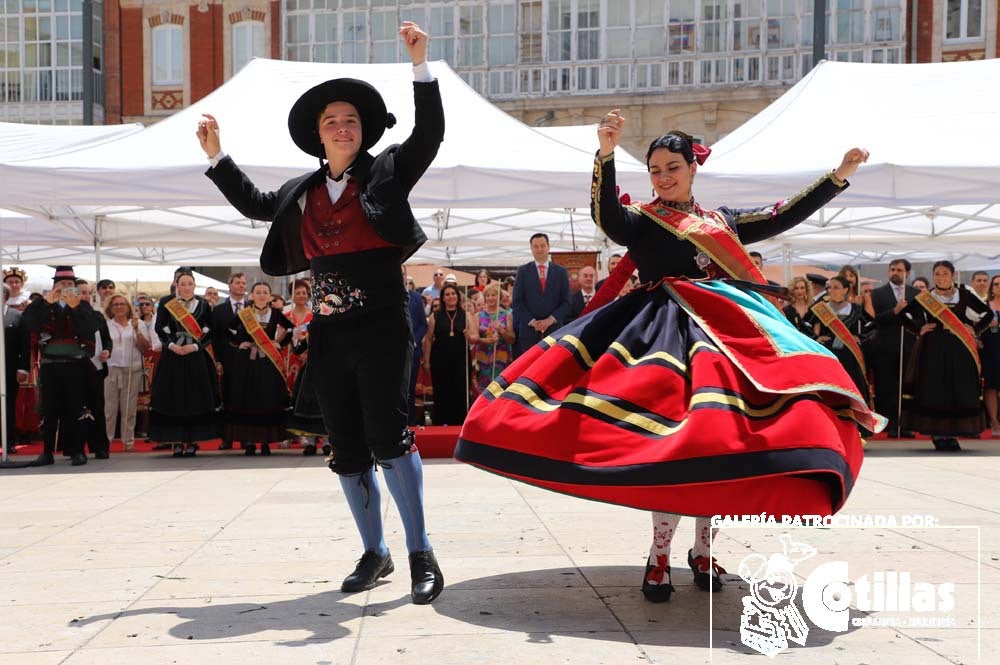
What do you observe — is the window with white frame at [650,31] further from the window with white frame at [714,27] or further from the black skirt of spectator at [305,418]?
the black skirt of spectator at [305,418]

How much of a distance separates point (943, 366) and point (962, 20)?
18.8 metres

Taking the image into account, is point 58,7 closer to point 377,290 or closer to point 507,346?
point 507,346

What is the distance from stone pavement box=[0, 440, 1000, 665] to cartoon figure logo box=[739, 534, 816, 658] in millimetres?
62

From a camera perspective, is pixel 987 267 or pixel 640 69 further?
pixel 640 69

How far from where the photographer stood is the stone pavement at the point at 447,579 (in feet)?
11.2

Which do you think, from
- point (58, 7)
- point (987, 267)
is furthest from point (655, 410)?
point (58, 7)

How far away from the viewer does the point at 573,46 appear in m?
27.3

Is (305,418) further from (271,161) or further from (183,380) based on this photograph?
(271,161)

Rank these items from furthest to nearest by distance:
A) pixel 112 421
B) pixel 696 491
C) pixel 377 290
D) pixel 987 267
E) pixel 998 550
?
pixel 987 267
pixel 112 421
pixel 998 550
pixel 377 290
pixel 696 491

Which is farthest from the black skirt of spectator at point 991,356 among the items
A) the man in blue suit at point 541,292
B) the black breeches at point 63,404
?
the black breeches at point 63,404

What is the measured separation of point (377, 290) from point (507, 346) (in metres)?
7.54

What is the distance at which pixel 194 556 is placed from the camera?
4996mm

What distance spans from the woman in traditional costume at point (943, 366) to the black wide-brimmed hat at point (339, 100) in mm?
7563

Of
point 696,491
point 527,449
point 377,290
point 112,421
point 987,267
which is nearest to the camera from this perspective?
point 696,491
